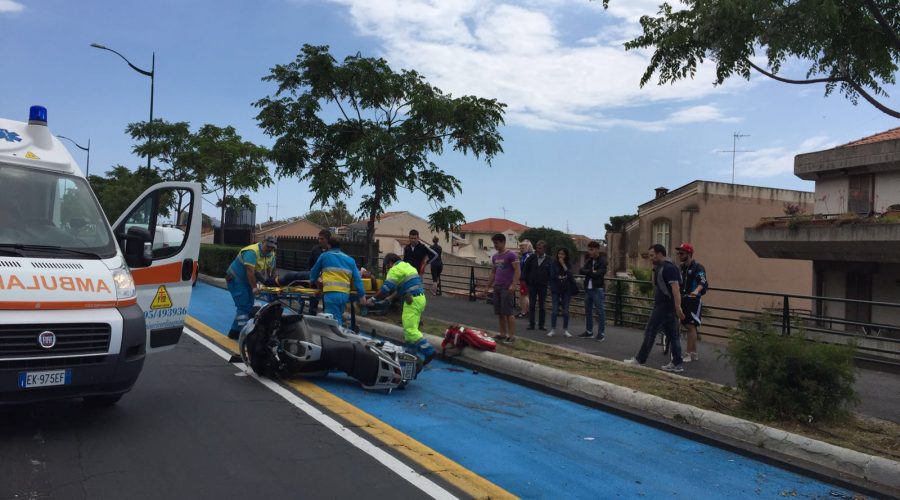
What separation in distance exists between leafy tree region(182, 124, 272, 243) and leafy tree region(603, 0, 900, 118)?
2265cm

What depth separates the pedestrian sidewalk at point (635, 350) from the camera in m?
8.04

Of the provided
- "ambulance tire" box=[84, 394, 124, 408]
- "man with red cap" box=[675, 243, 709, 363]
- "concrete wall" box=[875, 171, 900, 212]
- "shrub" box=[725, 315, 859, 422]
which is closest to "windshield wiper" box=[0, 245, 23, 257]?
"ambulance tire" box=[84, 394, 124, 408]

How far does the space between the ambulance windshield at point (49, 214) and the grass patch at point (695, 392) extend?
579 centimetres

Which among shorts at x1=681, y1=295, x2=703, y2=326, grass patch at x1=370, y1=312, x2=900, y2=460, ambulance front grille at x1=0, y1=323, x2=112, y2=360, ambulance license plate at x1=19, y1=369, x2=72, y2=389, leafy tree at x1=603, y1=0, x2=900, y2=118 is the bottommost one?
grass patch at x1=370, y1=312, x2=900, y2=460

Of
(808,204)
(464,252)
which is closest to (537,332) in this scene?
(808,204)

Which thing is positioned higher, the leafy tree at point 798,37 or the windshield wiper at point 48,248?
the leafy tree at point 798,37

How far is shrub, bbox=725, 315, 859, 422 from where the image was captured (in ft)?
21.4

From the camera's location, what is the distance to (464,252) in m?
94.2

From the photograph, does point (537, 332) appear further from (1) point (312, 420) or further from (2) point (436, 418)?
(1) point (312, 420)

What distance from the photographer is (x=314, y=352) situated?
7754 mm

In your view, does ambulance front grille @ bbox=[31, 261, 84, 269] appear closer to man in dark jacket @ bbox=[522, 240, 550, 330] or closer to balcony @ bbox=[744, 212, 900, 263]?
man in dark jacket @ bbox=[522, 240, 550, 330]

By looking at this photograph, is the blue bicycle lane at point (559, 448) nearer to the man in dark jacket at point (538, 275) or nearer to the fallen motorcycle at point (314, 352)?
the fallen motorcycle at point (314, 352)

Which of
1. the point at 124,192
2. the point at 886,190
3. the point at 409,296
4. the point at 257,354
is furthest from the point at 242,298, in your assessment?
the point at 124,192

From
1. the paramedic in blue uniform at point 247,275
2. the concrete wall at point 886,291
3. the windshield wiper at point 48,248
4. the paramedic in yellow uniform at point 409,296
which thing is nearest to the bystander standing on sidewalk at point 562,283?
the paramedic in yellow uniform at point 409,296
